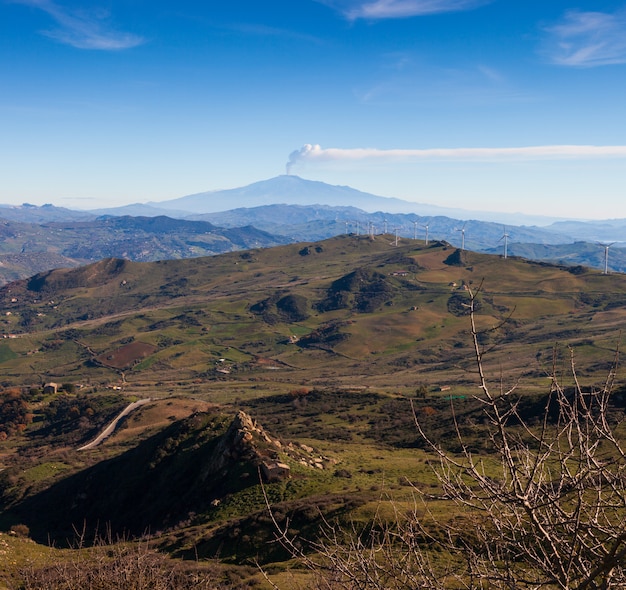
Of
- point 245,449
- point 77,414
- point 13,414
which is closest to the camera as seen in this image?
point 245,449

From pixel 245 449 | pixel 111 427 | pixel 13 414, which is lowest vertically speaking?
pixel 13 414

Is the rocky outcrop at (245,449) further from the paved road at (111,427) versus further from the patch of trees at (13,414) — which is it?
the patch of trees at (13,414)

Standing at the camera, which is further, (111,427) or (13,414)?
(13,414)

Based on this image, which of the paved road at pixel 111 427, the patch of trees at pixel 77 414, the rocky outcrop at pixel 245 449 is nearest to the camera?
the rocky outcrop at pixel 245 449

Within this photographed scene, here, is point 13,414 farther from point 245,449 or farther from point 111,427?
point 245,449

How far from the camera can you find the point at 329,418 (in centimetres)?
12731

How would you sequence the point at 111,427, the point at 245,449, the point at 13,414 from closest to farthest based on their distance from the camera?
the point at 245,449
the point at 111,427
the point at 13,414

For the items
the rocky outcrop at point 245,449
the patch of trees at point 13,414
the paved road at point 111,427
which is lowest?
the patch of trees at point 13,414

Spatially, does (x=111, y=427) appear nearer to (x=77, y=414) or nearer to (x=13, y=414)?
(x=77, y=414)

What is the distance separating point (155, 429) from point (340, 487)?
7180 cm

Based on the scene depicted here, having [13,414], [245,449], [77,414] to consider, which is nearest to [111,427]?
[77,414]

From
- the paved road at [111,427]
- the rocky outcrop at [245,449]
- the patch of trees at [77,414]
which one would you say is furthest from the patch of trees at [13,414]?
the rocky outcrop at [245,449]

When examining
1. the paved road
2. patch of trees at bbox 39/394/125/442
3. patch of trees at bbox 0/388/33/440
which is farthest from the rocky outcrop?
patch of trees at bbox 0/388/33/440

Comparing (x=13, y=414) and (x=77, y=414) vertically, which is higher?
(x=77, y=414)
